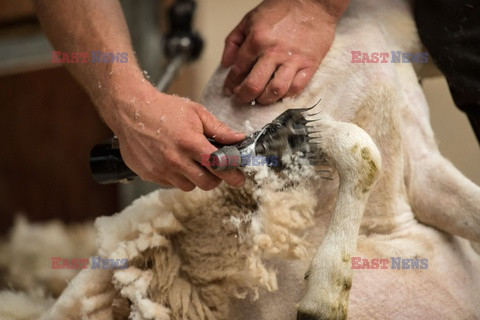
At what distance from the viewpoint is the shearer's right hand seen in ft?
2.68

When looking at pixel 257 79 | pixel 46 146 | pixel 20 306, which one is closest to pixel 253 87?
pixel 257 79

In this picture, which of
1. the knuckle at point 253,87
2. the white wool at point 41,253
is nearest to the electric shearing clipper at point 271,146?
the knuckle at point 253,87

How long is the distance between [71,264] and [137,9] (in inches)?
48.6

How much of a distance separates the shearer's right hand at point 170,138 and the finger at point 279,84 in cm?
12

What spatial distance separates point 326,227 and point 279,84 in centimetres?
23

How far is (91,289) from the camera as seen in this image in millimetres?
926

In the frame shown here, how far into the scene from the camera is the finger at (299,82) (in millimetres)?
936

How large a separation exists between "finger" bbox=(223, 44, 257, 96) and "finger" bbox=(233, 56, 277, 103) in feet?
0.10

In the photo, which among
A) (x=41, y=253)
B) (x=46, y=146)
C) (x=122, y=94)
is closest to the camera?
(x=122, y=94)

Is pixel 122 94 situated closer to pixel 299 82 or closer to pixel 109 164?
pixel 109 164

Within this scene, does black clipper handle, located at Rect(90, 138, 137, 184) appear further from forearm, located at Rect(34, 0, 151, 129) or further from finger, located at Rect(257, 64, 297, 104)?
finger, located at Rect(257, 64, 297, 104)

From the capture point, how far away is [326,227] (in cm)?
92

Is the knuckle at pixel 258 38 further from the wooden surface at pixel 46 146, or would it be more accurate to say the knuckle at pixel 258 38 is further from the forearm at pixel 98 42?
the wooden surface at pixel 46 146

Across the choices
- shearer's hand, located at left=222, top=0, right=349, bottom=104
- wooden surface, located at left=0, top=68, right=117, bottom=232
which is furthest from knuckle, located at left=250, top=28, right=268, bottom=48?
wooden surface, located at left=0, top=68, right=117, bottom=232
